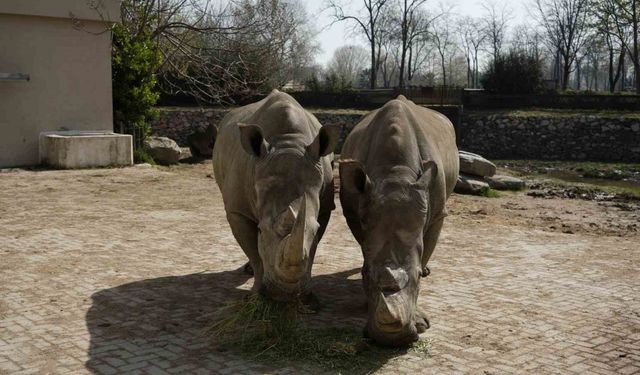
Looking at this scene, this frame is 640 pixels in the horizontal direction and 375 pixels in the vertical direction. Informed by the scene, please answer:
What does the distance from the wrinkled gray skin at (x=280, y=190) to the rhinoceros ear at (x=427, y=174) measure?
0.83 m

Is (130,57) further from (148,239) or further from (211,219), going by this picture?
(148,239)

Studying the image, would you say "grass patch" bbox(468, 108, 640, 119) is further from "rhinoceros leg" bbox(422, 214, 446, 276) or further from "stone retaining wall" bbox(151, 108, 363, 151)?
"rhinoceros leg" bbox(422, 214, 446, 276)

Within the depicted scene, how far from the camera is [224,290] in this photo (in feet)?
28.0

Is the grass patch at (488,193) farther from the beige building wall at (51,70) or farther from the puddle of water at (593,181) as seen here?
the beige building wall at (51,70)

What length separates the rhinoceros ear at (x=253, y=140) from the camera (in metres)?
6.52

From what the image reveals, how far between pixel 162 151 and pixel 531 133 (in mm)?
17717

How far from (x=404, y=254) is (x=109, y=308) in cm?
338

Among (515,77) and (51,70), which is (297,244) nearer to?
(51,70)

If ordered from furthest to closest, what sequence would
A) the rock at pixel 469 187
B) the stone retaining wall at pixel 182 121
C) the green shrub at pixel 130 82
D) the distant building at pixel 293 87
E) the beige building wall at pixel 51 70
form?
the distant building at pixel 293 87 < the stone retaining wall at pixel 182 121 < the green shrub at pixel 130 82 < the beige building wall at pixel 51 70 < the rock at pixel 469 187

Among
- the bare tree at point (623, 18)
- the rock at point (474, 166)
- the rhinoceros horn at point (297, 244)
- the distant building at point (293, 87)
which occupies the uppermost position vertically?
the bare tree at point (623, 18)

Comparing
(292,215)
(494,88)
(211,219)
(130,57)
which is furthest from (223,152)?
(494,88)

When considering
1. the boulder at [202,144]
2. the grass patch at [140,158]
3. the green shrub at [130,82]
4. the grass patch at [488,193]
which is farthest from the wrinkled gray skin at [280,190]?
the boulder at [202,144]

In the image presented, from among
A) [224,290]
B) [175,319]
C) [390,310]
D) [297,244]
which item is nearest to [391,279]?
[390,310]

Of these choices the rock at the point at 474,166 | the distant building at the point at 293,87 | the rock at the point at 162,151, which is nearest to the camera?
the rock at the point at 474,166
